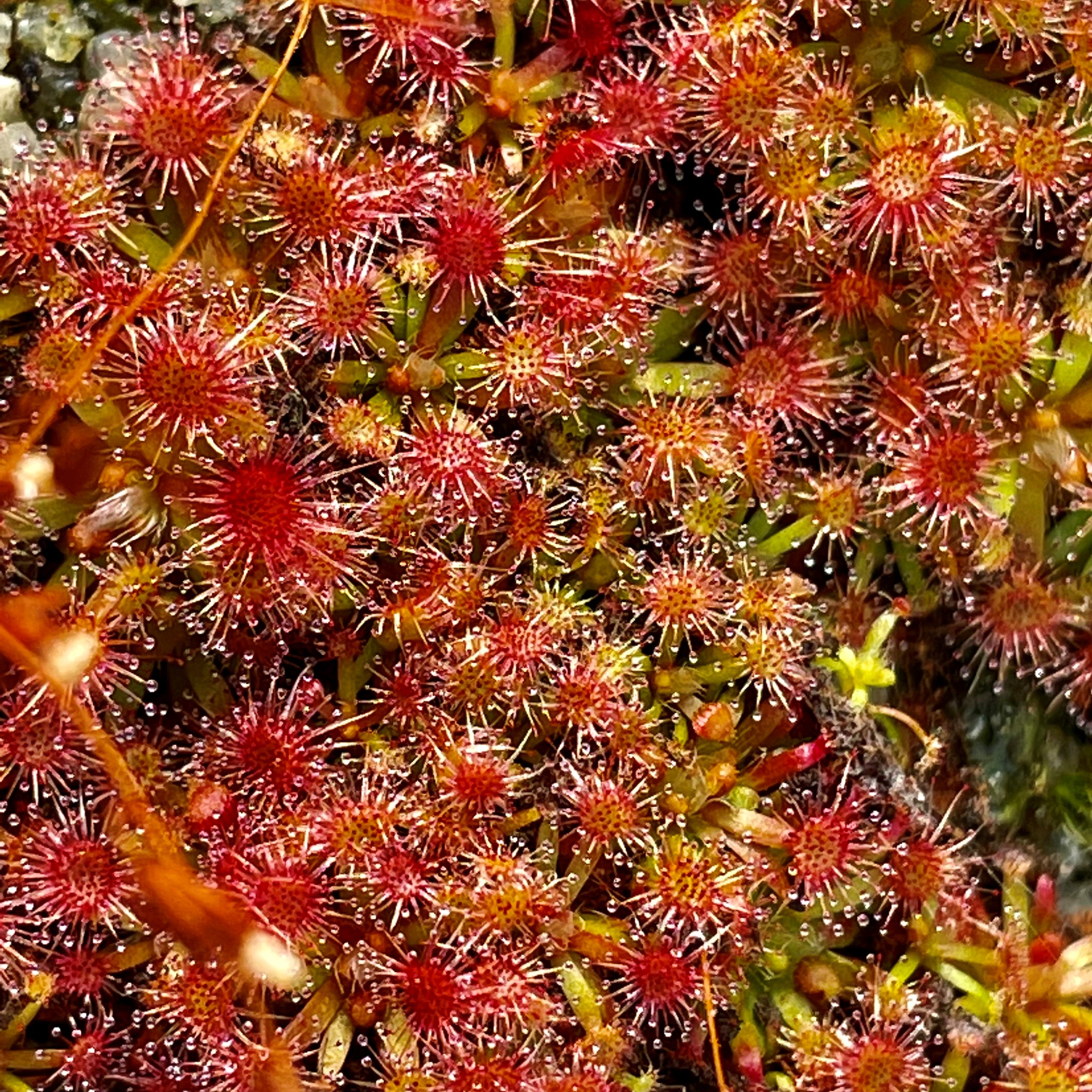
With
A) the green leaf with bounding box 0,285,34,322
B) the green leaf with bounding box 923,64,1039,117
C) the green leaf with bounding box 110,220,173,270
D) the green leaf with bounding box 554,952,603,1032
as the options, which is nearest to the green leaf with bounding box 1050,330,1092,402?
the green leaf with bounding box 923,64,1039,117

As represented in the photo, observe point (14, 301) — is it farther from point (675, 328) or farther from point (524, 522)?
point (675, 328)

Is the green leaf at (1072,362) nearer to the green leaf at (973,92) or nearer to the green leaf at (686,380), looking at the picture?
the green leaf at (973,92)

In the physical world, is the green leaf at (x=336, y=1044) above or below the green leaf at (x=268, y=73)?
below

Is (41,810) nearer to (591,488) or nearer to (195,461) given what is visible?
(195,461)

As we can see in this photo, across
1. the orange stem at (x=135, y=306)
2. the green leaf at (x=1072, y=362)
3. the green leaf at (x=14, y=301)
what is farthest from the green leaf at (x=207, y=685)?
the green leaf at (x=1072, y=362)

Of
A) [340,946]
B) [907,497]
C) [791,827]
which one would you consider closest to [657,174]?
[907,497]

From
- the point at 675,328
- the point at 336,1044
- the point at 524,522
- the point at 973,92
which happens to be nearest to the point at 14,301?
the point at 524,522

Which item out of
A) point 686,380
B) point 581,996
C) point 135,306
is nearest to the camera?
point 135,306

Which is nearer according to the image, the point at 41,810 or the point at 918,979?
the point at 41,810
